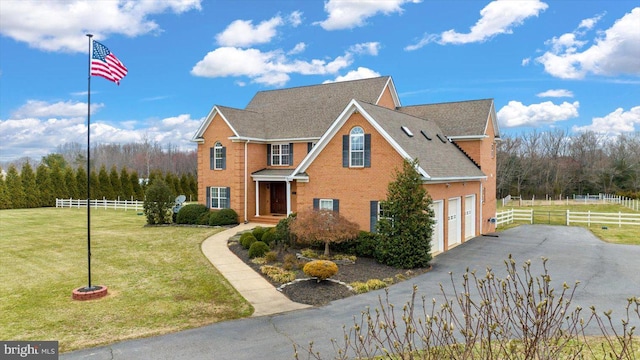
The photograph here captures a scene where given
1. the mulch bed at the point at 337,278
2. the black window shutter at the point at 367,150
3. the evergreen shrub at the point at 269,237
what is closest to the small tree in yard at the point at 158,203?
the evergreen shrub at the point at 269,237

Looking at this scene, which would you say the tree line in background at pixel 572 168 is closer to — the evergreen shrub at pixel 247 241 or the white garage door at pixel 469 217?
the white garage door at pixel 469 217

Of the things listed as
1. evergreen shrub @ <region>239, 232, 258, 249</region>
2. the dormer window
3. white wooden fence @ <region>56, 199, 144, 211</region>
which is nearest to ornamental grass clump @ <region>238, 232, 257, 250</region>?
evergreen shrub @ <region>239, 232, 258, 249</region>

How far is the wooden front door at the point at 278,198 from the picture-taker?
29.5m

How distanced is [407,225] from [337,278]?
3.64 meters

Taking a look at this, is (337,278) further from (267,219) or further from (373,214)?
(267,219)

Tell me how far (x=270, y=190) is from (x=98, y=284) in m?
16.5

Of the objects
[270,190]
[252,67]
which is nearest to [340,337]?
[270,190]

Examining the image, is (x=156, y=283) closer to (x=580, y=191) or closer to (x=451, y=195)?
(x=451, y=195)

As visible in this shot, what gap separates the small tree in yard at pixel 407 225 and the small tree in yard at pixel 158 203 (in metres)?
18.1

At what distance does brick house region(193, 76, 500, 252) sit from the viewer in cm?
1878

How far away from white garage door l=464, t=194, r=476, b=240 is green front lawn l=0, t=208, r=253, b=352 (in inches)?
571

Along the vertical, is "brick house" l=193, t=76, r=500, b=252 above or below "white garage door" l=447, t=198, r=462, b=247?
above

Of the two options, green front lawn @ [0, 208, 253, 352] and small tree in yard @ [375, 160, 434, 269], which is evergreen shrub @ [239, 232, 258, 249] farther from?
small tree in yard @ [375, 160, 434, 269]

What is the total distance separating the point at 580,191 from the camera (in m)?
67.5
